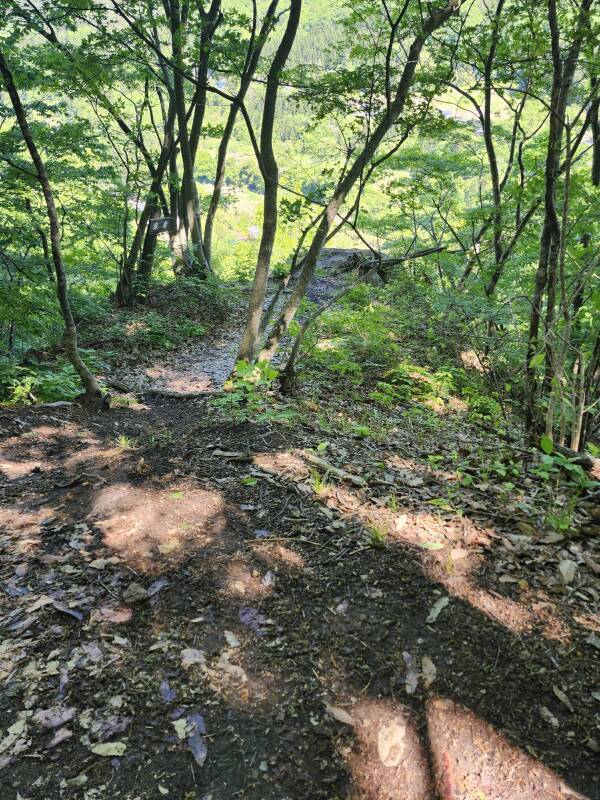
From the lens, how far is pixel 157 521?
12.3 ft

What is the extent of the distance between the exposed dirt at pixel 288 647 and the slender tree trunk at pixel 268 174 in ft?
11.4

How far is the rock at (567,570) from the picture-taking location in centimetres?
296

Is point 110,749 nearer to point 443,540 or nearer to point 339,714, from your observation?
point 339,714

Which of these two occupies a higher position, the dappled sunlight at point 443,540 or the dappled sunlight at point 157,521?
the dappled sunlight at point 443,540

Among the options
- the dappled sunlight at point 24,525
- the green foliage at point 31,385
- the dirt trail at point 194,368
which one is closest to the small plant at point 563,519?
the dappled sunlight at point 24,525

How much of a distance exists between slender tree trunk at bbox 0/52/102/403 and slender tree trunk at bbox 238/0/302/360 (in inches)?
89.6

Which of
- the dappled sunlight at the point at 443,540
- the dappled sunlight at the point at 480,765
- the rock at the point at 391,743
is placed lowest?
the rock at the point at 391,743

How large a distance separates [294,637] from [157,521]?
60.5 inches

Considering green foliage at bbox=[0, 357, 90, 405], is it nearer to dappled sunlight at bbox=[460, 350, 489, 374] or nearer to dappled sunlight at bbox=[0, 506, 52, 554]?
dappled sunlight at bbox=[0, 506, 52, 554]

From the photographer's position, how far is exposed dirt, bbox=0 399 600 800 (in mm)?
2031

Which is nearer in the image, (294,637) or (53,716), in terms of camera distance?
(53,716)

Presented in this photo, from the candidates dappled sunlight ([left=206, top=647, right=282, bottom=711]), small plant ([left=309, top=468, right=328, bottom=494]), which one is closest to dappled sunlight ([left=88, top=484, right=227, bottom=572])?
small plant ([left=309, top=468, right=328, bottom=494])

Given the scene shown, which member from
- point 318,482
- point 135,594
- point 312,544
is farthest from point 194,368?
point 135,594

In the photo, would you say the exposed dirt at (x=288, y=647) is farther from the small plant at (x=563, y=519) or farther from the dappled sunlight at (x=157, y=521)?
the small plant at (x=563, y=519)
